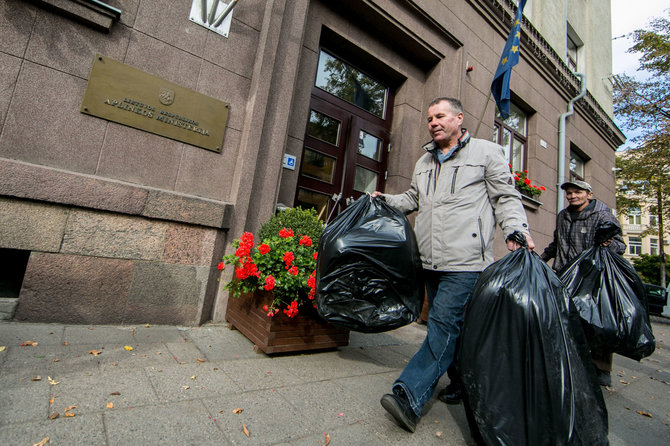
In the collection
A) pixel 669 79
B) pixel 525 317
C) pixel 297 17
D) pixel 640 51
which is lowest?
pixel 525 317

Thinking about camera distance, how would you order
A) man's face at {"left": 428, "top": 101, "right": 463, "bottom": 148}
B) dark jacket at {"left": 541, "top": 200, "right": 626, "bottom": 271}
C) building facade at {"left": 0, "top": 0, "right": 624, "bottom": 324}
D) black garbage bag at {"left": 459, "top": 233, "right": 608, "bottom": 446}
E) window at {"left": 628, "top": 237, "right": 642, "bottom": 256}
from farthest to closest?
1. window at {"left": 628, "top": 237, "right": 642, "bottom": 256}
2. dark jacket at {"left": 541, "top": 200, "right": 626, "bottom": 271}
3. building facade at {"left": 0, "top": 0, "right": 624, "bottom": 324}
4. man's face at {"left": 428, "top": 101, "right": 463, "bottom": 148}
5. black garbage bag at {"left": 459, "top": 233, "right": 608, "bottom": 446}

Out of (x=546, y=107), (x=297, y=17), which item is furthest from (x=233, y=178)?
(x=546, y=107)

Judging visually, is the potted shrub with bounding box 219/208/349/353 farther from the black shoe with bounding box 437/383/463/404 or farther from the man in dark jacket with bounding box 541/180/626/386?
the man in dark jacket with bounding box 541/180/626/386

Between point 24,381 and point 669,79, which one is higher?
point 669,79

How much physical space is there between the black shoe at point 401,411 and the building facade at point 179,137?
6.96 ft

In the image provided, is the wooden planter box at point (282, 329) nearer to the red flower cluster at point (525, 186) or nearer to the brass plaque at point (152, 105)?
the brass plaque at point (152, 105)

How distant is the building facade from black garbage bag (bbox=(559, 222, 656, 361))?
2.91 m

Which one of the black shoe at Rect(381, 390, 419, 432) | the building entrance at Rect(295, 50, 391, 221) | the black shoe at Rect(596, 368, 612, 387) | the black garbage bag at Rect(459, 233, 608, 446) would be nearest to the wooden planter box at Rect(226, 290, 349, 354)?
the black shoe at Rect(381, 390, 419, 432)

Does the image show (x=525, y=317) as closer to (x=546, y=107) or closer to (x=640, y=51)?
(x=546, y=107)

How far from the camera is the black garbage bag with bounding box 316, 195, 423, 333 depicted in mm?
2176

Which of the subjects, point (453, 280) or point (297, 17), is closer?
point (453, 280)

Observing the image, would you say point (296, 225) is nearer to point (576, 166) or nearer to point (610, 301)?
point (610, 301)

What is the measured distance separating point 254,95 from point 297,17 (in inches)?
49.4

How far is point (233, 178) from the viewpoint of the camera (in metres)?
3.67
